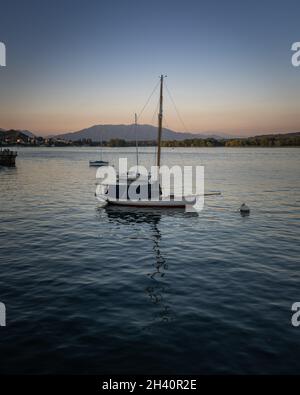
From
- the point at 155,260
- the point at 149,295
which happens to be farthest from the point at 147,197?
the point at 149,295

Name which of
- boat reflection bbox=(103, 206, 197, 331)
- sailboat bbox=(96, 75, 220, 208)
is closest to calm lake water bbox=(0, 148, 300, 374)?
boat reflection bbox=(103, 206, 197, 331)

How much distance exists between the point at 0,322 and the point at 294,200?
48.9 m

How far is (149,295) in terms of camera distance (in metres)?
18.7

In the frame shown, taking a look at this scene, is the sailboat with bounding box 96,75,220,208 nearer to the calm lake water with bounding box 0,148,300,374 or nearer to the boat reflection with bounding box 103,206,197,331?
the boat reflection with bounding box 103,206,197,331

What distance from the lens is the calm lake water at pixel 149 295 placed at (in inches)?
505

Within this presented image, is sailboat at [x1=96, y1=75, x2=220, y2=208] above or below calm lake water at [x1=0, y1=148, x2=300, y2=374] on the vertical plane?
above

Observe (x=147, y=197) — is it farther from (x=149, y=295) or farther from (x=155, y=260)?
(x=149, y=295)

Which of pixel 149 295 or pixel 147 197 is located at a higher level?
pixel 147 197

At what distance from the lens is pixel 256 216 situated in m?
41.3

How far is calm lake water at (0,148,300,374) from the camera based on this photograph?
1283cm

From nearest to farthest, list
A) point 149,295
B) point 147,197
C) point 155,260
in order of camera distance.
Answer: point 149,295 → point 155,260 → point 147,197

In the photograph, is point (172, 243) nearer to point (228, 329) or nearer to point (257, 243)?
point (257, 243)

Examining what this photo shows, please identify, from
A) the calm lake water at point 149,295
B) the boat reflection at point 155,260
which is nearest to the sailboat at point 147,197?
the boat reflection at point 155,260
